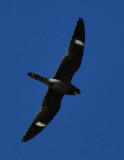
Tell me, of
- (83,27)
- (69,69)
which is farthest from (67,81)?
(83,27)

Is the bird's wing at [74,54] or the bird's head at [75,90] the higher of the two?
the bird's wing at [74,54]

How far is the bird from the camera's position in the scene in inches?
723

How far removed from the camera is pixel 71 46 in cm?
1833

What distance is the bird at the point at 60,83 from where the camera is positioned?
1836 cm

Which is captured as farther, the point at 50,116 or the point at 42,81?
the point at 50,116

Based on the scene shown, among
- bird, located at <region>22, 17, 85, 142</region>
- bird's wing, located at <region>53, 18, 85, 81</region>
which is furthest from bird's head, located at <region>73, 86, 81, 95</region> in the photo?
bird's wing, located at <region>53, 18, 85, 81</region>

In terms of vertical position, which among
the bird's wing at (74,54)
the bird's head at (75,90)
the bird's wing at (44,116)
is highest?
the bird's wing at (74,54)

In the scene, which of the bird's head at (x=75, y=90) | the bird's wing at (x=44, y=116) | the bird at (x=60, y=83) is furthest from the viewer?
the bird's wing at (x=44, y=116)

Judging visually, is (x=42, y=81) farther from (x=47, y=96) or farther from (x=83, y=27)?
(x=83, y=27)

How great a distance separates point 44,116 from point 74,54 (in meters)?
2.58

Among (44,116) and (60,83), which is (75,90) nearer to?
(60,83)

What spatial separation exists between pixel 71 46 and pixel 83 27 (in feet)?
2.48

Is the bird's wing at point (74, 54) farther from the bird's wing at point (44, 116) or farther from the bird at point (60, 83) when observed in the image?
the bird's wing at point (44, 116)

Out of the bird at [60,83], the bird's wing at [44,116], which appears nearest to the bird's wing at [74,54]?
the bird at [60,83]
